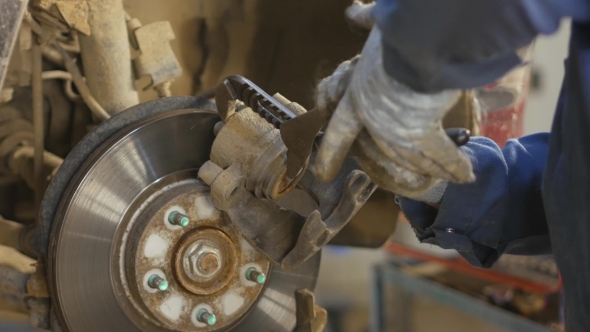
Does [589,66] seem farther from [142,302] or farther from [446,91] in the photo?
[142,302]

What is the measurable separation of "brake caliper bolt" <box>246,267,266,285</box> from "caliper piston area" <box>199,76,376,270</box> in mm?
68

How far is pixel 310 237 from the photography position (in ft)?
1.85

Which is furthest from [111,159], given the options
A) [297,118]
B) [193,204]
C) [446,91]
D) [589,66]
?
[589,66]

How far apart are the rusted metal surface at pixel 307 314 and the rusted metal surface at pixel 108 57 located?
356 millimetres

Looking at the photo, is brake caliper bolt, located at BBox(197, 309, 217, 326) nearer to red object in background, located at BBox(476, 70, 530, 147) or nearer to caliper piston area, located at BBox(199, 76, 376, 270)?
caliper piston area, located at BBox(199, 76, 376, 270)

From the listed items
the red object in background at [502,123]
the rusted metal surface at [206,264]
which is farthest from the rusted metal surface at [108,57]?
the red object in background at [502,123]

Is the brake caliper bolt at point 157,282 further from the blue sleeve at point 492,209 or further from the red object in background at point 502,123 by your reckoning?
the red object in background at point 502,123

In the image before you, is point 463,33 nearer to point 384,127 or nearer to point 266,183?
point 384,127

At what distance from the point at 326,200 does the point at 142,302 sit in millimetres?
245

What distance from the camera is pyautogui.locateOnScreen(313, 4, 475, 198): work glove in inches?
15.9

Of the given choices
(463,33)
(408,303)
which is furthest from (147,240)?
(408,303)

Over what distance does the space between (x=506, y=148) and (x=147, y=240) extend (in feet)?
1.57

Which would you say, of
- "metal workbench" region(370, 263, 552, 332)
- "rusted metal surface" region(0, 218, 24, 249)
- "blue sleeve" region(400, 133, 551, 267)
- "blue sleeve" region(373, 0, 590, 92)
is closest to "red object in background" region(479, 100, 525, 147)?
"blue sleeve" region(400, 133, 551, 267)

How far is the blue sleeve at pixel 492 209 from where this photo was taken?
633mm
